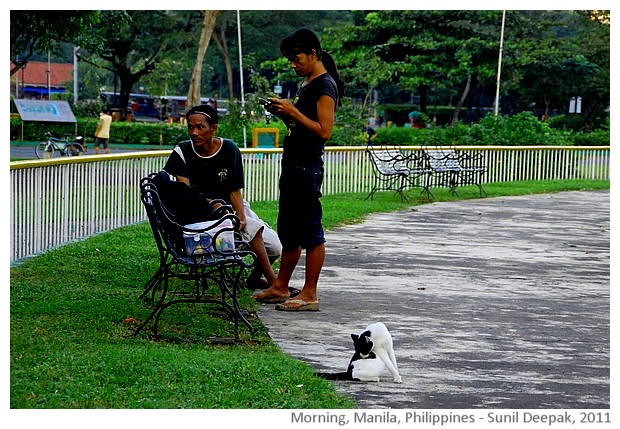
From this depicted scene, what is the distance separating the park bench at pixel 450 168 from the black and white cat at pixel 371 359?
14.2 meters

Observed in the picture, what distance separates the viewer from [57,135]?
42250 millimetres

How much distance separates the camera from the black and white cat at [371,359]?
6180 millimetres

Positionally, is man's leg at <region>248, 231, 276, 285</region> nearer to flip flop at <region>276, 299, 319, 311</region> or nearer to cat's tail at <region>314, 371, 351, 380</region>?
flip flop at <region>276, 299, 319, 311</region>

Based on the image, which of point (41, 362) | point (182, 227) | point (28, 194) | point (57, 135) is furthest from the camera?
point (57, 135)

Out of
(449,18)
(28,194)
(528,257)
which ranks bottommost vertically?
(528,257)

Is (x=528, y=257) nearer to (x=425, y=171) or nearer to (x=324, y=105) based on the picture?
(x=324, y=105)

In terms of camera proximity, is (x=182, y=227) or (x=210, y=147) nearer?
(x=182, y=227)

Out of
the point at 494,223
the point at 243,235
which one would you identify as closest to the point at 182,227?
the point at 243,235

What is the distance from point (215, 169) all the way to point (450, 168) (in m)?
12.8

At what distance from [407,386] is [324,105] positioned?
9.29 feet

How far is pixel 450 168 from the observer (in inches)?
836

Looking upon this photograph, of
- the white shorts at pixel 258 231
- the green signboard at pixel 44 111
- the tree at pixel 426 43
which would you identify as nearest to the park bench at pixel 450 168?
the white shorts at pixel 258 231

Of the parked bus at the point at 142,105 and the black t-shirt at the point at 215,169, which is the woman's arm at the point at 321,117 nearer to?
the black t-shirt at the point at 215,169

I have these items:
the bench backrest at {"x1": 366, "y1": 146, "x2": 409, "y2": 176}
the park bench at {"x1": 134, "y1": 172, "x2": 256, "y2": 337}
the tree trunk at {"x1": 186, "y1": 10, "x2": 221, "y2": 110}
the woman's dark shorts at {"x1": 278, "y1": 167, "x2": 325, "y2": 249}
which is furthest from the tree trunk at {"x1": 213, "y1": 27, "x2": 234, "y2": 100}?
the park bench at {"x1": 134, "y1": 172, "x2": 256, "y2": 337}
